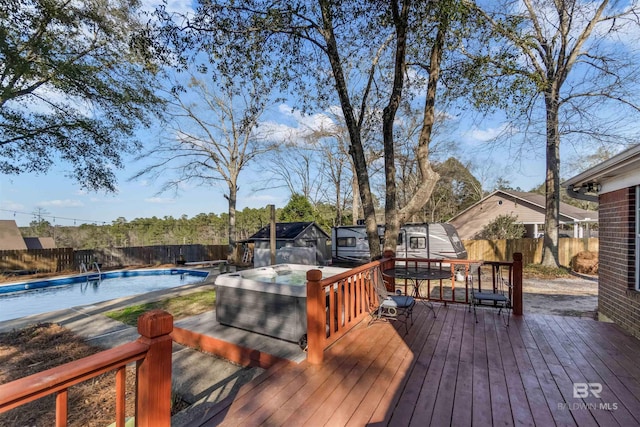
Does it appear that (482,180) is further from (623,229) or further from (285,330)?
(285,330)

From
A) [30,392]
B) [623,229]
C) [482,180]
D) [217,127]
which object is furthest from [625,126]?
[482,180]

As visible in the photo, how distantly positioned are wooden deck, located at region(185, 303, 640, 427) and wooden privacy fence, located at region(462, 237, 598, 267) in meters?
11.1

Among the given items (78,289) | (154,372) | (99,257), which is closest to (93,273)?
(78,289)

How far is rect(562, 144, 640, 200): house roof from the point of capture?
9.91 ft

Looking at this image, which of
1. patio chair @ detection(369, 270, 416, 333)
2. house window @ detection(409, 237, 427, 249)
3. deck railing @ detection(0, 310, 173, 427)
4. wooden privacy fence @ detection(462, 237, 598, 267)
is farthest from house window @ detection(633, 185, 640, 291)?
wooden privacy fence @ detection(462, 237, 598, 267)

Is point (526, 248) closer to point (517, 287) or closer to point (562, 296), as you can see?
point (562, 296)

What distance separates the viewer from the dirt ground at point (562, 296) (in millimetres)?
6098

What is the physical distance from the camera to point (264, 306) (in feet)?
13.9

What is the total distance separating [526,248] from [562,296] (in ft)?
23.2

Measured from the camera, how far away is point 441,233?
11.2m

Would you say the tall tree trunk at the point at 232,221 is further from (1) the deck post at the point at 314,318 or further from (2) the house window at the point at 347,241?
(1) the deck post at the point at 314,318

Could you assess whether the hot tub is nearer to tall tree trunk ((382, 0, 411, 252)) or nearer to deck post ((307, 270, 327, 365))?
deck post ((307, 270, 327, 365))

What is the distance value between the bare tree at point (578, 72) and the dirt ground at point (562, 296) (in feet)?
12.7

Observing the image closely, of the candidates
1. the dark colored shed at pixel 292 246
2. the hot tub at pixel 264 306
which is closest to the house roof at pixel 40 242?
the dark colored shed at pixel 292 246
